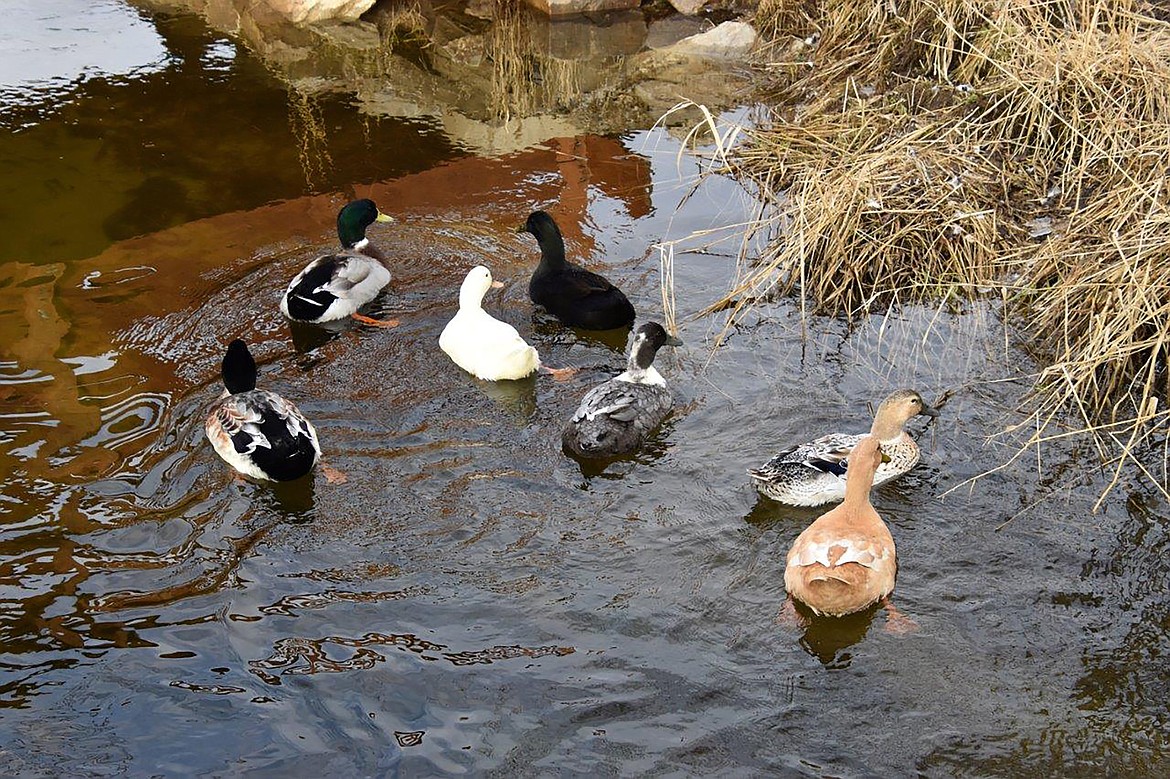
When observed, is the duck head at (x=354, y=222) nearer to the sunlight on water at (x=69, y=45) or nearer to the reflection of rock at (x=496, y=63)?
the reflection of rock at (x=496, y=63)

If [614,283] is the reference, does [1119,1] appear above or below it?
above

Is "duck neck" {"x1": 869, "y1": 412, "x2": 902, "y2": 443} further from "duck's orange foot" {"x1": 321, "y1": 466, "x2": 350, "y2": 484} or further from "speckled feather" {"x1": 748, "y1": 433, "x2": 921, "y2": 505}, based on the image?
"duck's orange foot" {"x1": 321, "y1": 466, "x2": 350, "y2": 484}

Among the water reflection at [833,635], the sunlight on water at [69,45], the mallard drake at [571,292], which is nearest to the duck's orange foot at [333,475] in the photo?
the mallard drake at [571,292]

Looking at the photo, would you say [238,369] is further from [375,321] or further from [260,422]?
[375,321]

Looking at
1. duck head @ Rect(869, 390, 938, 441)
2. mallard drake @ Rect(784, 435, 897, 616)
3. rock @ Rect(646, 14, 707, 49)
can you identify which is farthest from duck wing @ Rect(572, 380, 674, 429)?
rock @ Rect(646, 14, 707, 49)

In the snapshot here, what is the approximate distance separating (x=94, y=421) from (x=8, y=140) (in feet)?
16.8

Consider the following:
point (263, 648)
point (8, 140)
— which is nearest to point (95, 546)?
point (263, 648)

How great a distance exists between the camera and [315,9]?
557 inches

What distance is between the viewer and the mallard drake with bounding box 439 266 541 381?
286 inches

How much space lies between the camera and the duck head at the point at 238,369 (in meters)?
6.70

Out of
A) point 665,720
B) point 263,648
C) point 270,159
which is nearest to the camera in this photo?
point 665,720

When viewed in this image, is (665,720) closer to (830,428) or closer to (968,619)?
(968,619)

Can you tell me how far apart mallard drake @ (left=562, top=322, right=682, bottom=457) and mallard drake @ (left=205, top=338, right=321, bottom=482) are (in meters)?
1.52

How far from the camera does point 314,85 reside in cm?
1217
